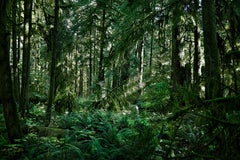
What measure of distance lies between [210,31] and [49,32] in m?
6.32

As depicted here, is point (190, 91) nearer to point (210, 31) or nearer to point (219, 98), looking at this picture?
point (219, 98)

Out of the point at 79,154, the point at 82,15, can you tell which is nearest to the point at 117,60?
the point at 79,154

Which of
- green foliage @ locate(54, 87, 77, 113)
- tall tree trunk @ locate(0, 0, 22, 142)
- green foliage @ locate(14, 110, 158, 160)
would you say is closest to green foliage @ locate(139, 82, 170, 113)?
green foliage @ locate(14, 110, 158, 160)

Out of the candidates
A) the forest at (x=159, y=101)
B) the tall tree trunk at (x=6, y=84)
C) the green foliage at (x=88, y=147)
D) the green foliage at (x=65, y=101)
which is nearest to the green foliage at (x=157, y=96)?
the forest at (x=159, y=101)

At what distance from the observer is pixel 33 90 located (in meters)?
17.6

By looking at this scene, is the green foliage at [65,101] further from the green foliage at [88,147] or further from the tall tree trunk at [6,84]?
the tall tree trunk at [6,84]

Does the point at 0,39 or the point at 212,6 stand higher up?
the point at 212,6

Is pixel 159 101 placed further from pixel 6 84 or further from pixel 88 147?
pixel 6 84

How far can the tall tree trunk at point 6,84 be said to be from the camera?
19.6ft

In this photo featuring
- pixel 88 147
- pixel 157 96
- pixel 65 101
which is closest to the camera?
pixel 157 96

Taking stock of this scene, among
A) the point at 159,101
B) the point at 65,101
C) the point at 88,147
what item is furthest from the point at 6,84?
the point at 65,101

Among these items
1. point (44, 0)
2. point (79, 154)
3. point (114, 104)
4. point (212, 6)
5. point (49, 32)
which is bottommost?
point (79, 154)

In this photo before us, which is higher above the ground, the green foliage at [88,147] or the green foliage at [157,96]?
the green foliage at [157,96]

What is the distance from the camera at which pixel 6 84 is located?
6.14 metres
